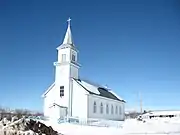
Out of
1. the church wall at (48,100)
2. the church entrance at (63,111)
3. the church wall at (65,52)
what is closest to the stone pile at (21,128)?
the church entrance at (63,111)

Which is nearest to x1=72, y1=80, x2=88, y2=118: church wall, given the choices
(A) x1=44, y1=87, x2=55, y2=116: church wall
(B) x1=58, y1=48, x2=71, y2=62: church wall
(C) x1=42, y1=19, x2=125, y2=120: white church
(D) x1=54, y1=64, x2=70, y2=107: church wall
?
(C) x1=42, y1=19, x2=125, y2=120: white church

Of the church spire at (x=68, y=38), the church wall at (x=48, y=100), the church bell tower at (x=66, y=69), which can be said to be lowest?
the church wall at (x=48, y=100)

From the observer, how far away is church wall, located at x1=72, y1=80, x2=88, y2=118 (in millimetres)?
30594

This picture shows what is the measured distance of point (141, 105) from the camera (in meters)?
53.9

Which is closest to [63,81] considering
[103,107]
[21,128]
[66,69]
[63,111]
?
[66,69]

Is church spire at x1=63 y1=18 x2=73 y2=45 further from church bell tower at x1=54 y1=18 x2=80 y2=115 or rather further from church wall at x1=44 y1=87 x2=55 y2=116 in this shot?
church wall at x1=44 y1=87 x2=55 y2=116

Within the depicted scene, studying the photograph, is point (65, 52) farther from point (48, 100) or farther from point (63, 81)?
point (48, 100)

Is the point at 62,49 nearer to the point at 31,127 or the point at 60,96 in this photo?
the point at 60,96

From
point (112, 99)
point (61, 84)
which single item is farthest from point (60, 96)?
point (112, 99)

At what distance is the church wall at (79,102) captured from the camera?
1204 inches

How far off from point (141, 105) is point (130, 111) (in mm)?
20772

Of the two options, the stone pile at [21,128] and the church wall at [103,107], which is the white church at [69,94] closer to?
the church wall at [103,107]

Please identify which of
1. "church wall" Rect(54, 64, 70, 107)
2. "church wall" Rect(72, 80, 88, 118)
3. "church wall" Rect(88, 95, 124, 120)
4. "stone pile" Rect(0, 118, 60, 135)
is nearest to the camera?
"stone pile" Rect(0, 118, 60, 135)

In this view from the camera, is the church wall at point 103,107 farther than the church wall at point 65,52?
No
